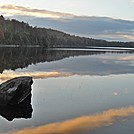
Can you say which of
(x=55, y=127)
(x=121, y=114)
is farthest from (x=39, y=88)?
(x=55, y=127)

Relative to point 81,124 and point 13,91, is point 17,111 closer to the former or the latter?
point 13,91

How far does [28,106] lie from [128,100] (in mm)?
8629

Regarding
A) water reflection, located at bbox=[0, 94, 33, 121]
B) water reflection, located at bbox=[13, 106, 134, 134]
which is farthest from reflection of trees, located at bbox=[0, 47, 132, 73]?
water reflection, located at bbox=[13, 106, 134, 134]

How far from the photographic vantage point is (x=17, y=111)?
23828 millimetres

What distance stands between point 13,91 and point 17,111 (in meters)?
1.43

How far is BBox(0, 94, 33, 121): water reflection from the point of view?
73.8 ft

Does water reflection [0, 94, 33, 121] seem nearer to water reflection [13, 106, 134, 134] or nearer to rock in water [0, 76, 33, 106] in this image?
rock in water [0, 76, 33, 106]

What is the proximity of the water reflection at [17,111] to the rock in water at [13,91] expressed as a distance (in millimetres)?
340

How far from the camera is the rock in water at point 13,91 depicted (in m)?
24.0

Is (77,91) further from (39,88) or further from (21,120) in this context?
(21,120)

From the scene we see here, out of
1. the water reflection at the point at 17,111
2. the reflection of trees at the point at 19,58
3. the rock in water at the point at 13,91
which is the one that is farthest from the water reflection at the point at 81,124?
the reflection of trees at the point at 19,58

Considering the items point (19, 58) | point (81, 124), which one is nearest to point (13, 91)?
point (81, 124)

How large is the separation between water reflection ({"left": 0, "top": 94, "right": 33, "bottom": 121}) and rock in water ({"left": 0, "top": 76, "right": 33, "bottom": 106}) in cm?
34

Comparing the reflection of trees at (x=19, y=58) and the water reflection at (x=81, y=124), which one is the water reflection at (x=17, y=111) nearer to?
the water reflection at (x=81, y=124)
